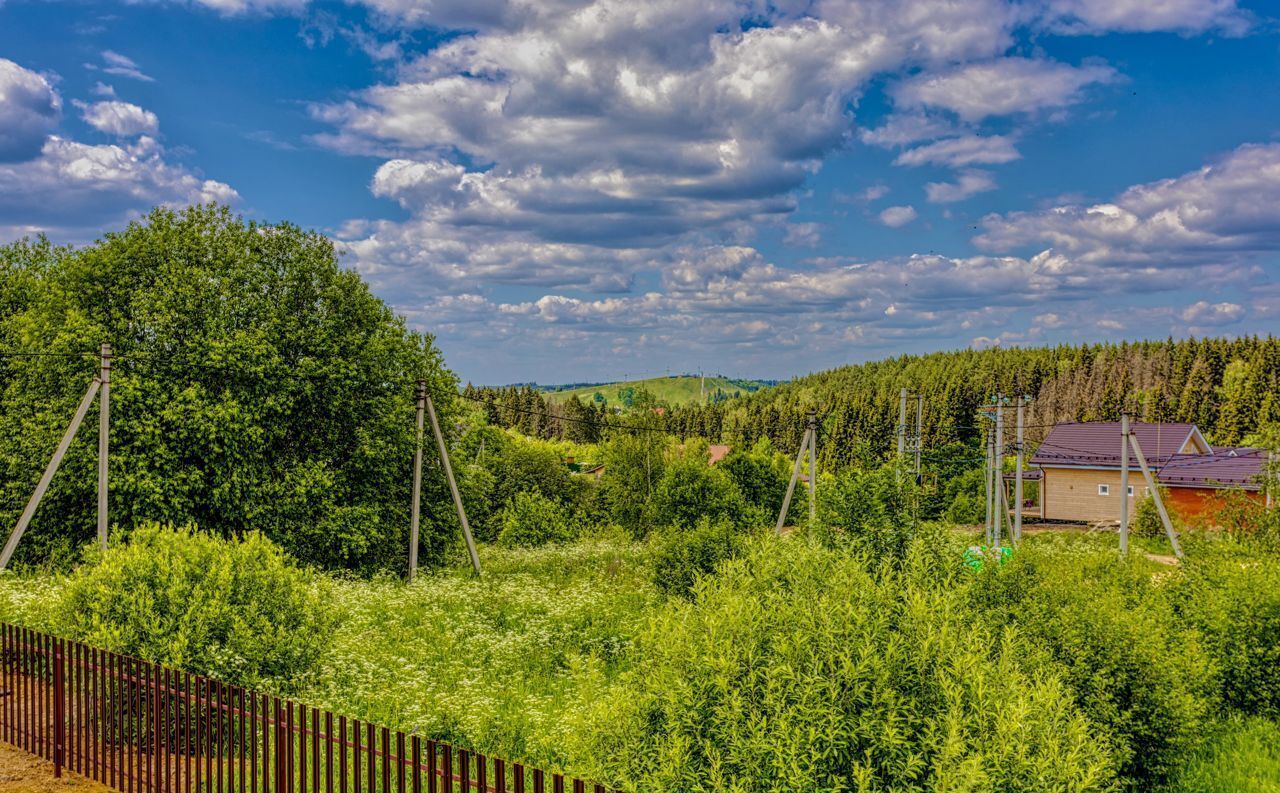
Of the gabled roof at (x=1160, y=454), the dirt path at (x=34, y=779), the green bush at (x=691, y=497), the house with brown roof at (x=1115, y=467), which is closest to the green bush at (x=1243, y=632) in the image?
the dirt path at (x=34, y=779)

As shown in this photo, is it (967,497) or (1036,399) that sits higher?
(1036,399)

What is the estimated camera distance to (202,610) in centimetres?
1094

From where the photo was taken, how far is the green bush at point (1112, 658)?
36.1ft

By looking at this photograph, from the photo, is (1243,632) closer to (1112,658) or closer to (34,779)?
(1112,658)

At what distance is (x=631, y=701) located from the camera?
7.23 meters

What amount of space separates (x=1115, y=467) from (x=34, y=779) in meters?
60.0

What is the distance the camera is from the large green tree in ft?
76.6

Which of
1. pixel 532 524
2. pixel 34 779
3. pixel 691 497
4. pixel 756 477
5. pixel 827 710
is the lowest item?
pixel 532 524

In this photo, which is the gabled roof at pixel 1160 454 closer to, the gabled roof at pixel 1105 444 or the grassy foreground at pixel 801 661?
the gabled roof at pixel 1105 444

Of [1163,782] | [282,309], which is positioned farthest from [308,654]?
[282,309]

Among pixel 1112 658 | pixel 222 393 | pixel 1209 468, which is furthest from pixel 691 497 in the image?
pixel 1112 658

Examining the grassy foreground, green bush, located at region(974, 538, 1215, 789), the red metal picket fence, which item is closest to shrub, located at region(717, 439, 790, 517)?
the grassy foreground

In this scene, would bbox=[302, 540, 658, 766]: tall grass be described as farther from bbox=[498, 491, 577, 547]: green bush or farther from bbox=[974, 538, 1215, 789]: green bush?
bbox=[498, 491, 577, 547]: green bush

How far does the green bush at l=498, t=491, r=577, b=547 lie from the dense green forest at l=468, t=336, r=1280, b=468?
16.9 meters
